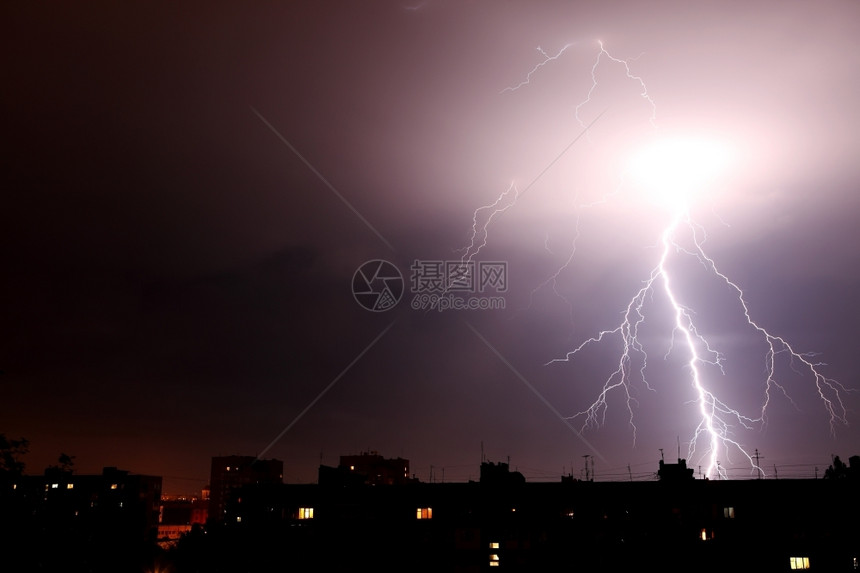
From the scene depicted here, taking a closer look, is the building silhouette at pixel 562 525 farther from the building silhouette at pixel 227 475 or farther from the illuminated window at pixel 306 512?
the building silhouette at pixel 227 475

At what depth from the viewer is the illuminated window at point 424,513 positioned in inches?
Result: 1498

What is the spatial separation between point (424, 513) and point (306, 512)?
724 cm

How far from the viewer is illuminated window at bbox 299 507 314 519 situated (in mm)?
40469

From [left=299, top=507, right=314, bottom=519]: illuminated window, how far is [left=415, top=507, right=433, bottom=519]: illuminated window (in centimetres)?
648

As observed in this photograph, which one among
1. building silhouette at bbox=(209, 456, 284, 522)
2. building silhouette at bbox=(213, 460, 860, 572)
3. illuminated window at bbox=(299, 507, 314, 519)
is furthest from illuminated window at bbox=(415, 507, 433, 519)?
building silhouette at bbox=(209, 456, 284, 522)

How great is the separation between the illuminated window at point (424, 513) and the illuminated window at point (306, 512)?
6.48m

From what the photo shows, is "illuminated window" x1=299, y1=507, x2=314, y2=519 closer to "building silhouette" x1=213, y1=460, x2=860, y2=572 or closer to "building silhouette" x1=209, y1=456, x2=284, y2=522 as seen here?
"building silhouette" x1=213, y1=460, x2=860, y2=572

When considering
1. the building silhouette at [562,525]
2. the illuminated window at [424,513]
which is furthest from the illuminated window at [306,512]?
the illuminated window at [424,513]

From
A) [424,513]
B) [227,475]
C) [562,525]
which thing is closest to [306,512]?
[424,513]

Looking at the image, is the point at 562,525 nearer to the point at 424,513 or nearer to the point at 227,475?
the point at 424,513

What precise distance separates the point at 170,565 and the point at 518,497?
1973 cm

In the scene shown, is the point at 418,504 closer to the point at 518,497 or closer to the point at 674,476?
the point at 518,497

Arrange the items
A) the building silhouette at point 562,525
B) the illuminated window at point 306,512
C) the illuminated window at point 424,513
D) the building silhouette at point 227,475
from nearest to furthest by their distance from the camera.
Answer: the building silhouette at point 562,525
the illuminated window at point 424,513
the illuminated window at point 306,512
the building silhouette at point 227,475

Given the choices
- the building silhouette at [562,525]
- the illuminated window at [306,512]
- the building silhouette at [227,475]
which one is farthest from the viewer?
the building silhouette at [227,475]
